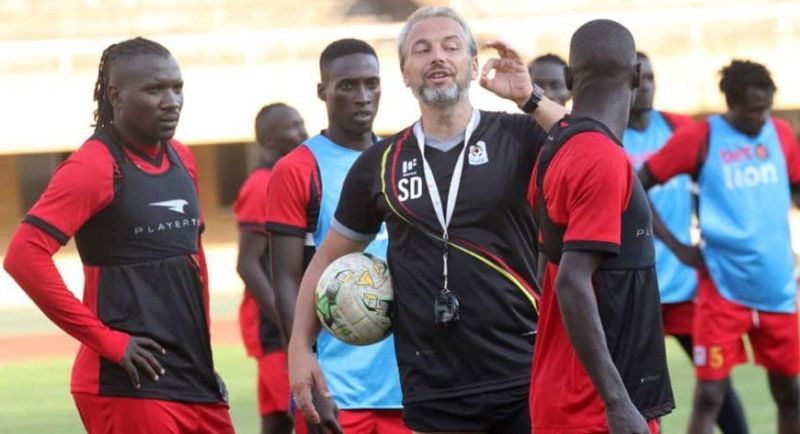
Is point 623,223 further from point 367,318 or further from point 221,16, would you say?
point 221,16

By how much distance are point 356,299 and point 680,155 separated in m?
3.87

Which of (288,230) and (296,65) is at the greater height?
(288,230)

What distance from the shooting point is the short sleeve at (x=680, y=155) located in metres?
9.08

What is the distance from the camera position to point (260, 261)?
934cm

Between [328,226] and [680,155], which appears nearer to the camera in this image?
[328,226]

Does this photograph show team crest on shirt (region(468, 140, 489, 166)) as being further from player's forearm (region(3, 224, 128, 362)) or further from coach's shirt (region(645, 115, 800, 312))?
coach's shirt (region(645, 115, 800, 312))

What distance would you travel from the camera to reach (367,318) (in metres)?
5.71

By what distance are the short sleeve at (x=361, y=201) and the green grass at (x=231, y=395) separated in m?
4.86

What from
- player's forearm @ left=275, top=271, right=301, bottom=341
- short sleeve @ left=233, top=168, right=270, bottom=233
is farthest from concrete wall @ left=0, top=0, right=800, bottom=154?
player's forearm @ left=275, top=271, right=301, bottom=341

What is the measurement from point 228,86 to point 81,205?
987 inches

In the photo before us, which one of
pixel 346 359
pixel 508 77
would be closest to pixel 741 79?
pixel 346 359

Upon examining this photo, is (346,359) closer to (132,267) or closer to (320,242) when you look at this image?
(320,242)

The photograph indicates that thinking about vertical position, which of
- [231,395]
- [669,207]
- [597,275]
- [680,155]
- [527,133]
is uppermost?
[527,133]

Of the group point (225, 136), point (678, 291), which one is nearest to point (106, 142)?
point (678, 291)
